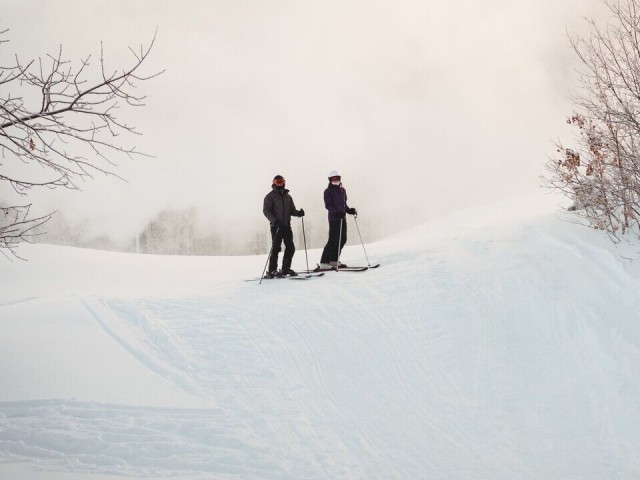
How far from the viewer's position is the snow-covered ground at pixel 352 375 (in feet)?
17.7

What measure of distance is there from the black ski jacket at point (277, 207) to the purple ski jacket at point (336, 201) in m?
0.83

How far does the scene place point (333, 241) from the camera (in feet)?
42.3

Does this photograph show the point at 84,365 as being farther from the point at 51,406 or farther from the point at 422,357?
the point at 422,357

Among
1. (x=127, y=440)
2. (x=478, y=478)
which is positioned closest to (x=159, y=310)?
(x=127, y=440)

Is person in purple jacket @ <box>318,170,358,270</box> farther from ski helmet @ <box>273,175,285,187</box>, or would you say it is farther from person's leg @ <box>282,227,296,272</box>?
ski helmet @ <box>273,175,285,187</box>

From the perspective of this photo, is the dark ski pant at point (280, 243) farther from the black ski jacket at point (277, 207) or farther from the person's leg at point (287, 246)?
the black ski jacket at point (277, 207)

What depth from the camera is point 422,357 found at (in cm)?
777

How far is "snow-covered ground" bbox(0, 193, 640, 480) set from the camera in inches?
213

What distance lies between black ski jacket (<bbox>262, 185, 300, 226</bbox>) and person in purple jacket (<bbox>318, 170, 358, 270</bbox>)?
878 mm

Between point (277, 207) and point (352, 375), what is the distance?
19.1 feet

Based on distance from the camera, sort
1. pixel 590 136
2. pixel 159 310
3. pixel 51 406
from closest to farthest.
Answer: pixel 51 406 → pixel 159 310 → pixel 590 136

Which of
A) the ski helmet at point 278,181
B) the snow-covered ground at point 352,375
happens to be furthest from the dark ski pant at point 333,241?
the ski helmet at point 278,181

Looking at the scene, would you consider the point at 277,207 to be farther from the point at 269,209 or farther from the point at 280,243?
the point at 280,243

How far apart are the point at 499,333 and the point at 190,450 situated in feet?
16.2
